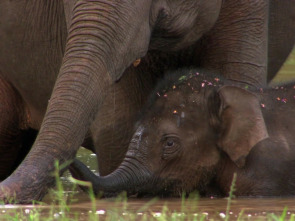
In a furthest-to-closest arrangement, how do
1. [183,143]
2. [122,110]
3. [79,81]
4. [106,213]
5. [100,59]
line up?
[122,110] → [183,143] → [100,59] → [79,81] → [106,213]

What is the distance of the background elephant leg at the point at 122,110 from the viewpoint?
877 centimetres

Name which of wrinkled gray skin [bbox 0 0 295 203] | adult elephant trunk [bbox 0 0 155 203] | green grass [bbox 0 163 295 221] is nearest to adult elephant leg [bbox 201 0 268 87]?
wrinkled gray skin [bbox 0 0 295 203]

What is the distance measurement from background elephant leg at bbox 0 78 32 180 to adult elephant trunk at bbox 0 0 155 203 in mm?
3018

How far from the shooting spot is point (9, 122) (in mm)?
10109

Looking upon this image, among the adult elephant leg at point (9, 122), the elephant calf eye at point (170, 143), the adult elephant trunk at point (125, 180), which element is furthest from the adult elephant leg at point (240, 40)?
the adult elephant leg at point (9, 122)

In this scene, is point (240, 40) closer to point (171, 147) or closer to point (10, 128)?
point (171, 147)

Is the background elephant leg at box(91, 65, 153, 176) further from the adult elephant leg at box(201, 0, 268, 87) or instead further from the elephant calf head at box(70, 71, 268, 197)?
the elephant calf head at box(70, 71, 268, 197)

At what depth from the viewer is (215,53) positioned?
28.1 feet

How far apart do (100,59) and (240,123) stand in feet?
4.46

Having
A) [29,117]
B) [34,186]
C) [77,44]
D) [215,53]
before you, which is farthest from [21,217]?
[29,117]

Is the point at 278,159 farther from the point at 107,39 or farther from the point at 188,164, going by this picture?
the point at 107,39

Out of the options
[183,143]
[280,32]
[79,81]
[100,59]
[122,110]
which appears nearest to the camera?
[79,81]

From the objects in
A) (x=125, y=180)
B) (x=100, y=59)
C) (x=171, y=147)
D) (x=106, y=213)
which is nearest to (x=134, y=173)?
(x=125, y=180)

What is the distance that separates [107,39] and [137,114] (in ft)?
5.15
